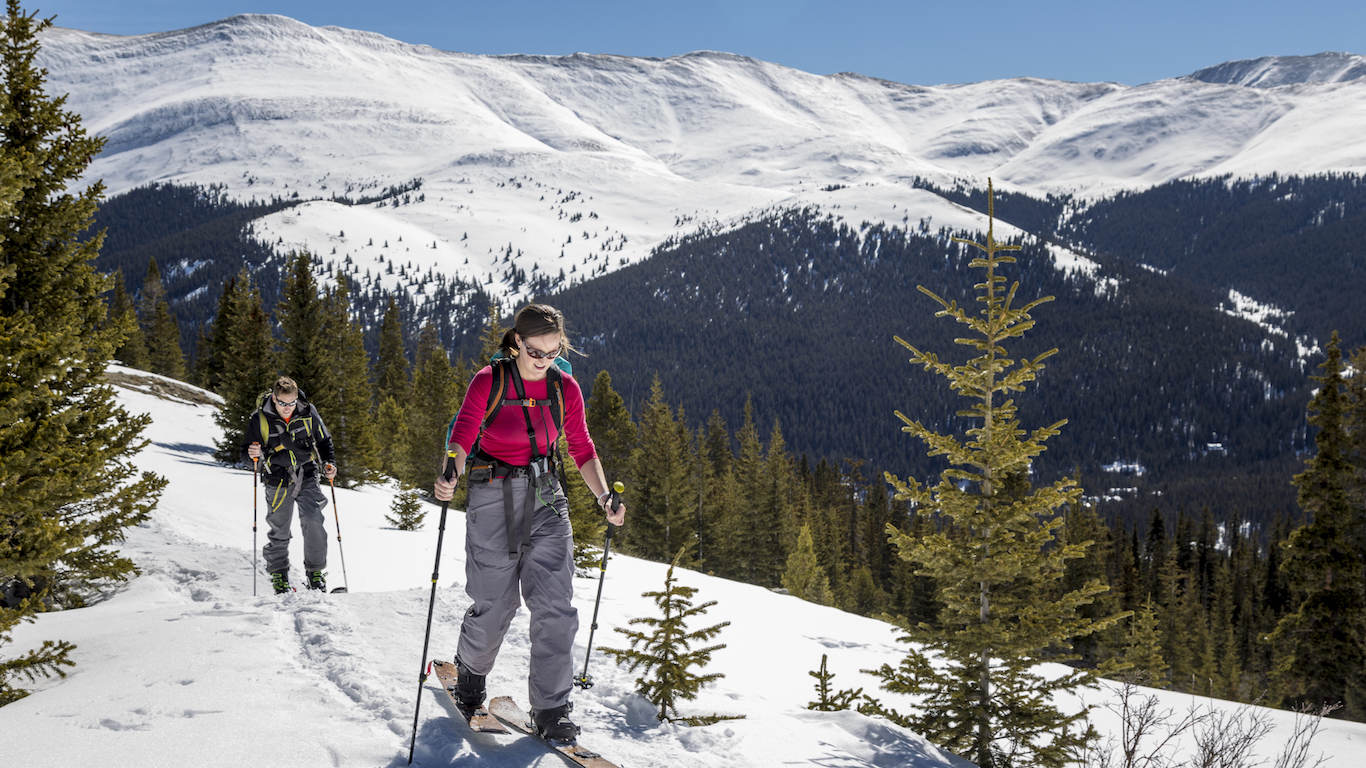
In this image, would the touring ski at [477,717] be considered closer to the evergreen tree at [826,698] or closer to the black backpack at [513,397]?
the black backpack at [513,397]

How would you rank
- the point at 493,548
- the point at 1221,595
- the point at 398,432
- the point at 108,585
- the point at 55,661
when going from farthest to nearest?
1. the point at 1221,595
2. the point at 398,432
3. the point at 108,585
4. the point at 55,661
5. the point at 493,548

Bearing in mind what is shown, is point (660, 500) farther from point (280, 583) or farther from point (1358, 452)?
point (280, 583)

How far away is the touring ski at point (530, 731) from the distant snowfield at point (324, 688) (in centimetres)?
14

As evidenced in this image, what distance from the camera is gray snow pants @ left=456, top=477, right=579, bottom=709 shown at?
4.85 metres

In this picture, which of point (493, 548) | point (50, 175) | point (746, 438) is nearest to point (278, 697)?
point (493, 548)

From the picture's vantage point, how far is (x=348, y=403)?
98.9 feet

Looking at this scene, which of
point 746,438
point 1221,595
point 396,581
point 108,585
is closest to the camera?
point 108,585

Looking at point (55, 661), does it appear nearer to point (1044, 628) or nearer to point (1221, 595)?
point (1044, 628)

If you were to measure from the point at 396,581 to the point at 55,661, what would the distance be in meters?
6.03

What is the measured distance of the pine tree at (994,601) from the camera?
779 centimetres

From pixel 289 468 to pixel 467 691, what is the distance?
5.44 metres

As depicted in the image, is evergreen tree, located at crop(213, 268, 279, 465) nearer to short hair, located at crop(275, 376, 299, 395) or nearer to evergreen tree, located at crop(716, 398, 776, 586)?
short hair, located at crop(275, 376, 299, 395)

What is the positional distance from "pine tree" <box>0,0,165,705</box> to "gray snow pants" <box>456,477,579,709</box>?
318 cm

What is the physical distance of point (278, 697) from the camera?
5141 mm
